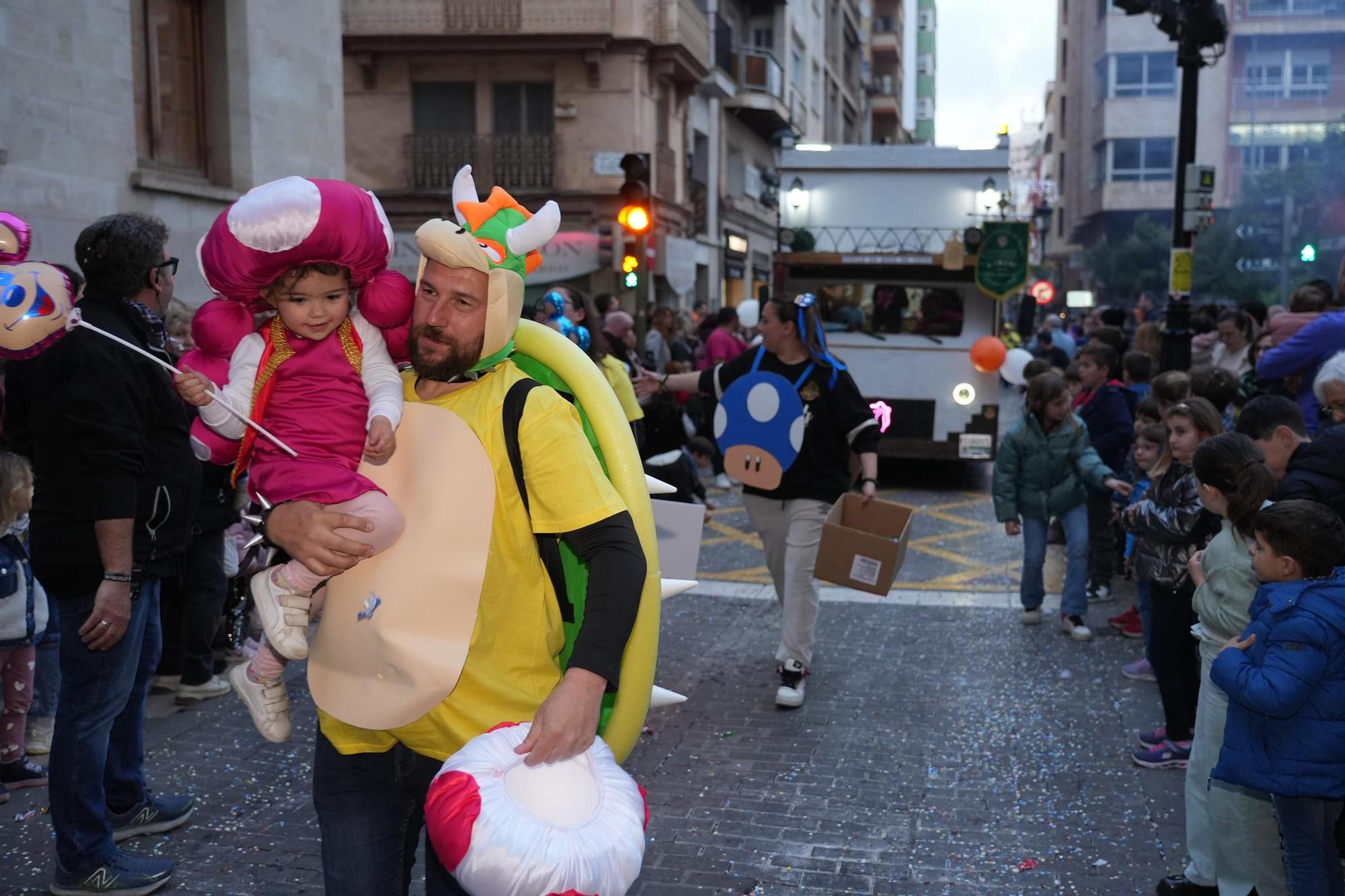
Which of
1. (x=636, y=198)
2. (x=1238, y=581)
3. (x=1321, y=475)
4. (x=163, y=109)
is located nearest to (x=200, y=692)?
(x=1238, y=581)

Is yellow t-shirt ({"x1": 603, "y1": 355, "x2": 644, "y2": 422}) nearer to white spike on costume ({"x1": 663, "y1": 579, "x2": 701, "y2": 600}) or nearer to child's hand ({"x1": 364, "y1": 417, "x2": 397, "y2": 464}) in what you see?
white spike on costume ({"x1": 663, "y1": 579, "x2": 701, "y2": 600})

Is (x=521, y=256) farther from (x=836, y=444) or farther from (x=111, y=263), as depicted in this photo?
(x=836, y=444)

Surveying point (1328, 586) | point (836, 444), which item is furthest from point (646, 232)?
point (1328, 586)

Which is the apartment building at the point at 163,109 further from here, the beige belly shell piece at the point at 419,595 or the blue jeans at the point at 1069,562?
the beige belly shell piece at the point at 419,595

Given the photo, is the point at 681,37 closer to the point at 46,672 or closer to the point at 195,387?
the point at 46,672

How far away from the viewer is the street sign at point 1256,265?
1382 inches

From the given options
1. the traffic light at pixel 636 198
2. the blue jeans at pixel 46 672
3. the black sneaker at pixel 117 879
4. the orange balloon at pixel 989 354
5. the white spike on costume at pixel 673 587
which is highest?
the traffic light at pixel 636 198

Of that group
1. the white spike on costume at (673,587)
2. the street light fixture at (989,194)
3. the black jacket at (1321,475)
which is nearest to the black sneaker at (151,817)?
the white spike on costume at (673,587)

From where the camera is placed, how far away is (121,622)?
12.0ft

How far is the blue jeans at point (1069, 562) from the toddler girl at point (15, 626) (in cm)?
546

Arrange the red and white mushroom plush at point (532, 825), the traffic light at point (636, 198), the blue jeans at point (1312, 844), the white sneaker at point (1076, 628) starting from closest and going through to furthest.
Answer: the red and white mushroom plush at point (532, 825)
the blue jeans at point (1312, 844)
the white sneaker at point (1076, 628)
the traffic light at point (636, 198)

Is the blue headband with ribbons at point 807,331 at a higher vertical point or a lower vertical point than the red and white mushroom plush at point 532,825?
higher

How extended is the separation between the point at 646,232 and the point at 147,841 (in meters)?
9.09

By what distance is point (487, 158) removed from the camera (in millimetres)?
24531
